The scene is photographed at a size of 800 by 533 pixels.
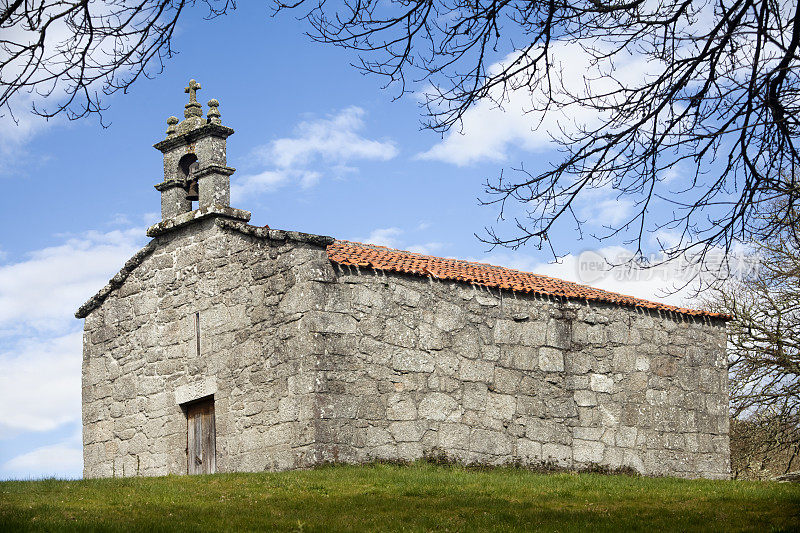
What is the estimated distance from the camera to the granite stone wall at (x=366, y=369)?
1517cm

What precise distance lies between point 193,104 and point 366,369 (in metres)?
6.50

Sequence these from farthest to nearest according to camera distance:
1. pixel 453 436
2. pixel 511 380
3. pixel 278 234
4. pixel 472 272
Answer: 1. pixel 472 272
2. pixel 511 380
3. pixel 453 436
4. pixel 278 234

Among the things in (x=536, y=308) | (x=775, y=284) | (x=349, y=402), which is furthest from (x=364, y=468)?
(x=775, y=284)

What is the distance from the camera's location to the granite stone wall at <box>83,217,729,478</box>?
49.8ft

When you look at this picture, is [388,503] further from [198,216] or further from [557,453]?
[198,216]

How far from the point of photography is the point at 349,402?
591 inches

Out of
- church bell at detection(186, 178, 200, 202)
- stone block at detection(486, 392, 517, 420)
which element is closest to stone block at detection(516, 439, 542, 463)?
stone block at detection(486, 392, 517, 420)

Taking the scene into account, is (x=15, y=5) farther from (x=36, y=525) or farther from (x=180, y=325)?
(x=180, y=325)

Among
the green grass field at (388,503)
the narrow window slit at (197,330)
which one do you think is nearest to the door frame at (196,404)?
the narrow window slit at (197,330)

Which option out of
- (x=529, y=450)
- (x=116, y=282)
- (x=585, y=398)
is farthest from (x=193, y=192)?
(x=585, y=398)

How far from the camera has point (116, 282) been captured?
18688 mm

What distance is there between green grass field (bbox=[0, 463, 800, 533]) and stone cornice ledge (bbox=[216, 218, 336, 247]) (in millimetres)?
3545

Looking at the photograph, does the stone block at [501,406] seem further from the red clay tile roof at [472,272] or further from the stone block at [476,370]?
the red clay tile roof at [472,272]

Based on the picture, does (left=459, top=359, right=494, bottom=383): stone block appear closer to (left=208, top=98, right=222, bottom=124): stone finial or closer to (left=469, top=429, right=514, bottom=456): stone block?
(left=469, top=429, right=514, bottom=456): stone block
